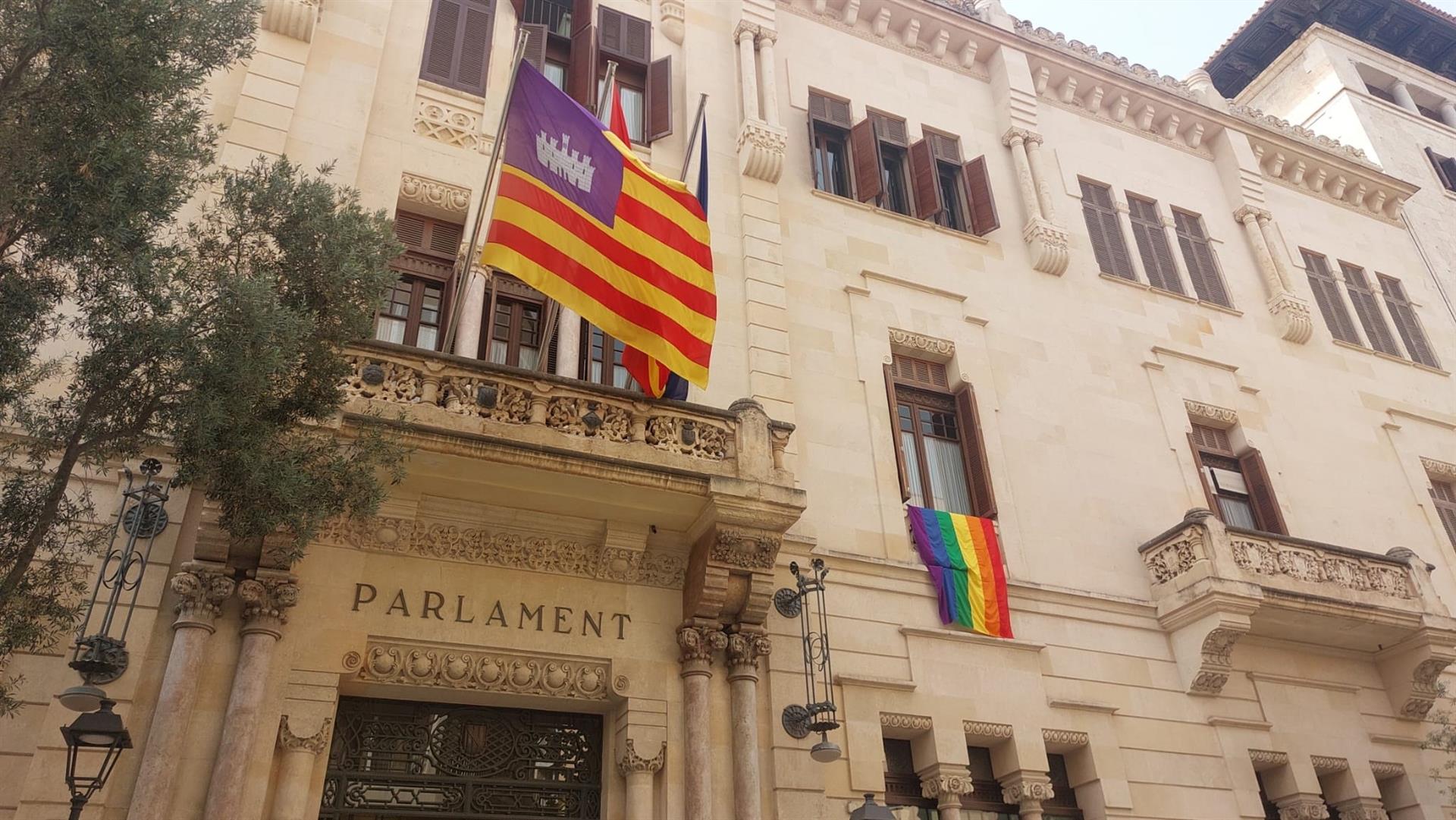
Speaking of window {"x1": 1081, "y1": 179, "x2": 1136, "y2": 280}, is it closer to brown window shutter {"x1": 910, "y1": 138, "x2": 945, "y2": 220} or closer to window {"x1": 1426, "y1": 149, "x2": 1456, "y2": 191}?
brown window shutter {"x1": 910, "y1": 138, "x2": 945, "y2": 220}

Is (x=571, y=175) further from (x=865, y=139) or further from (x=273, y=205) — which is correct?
(x=865, y=139)

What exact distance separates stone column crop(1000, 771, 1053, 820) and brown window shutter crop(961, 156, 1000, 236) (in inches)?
340

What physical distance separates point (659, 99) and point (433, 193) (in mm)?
3958

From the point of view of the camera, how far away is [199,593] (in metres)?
9.32

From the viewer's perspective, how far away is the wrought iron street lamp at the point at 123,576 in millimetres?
8617

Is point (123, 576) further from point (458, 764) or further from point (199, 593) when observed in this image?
point (458, 764)

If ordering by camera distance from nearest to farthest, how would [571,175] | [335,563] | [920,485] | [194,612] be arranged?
[194,612] < [335,563] < [571,175] < [920,485]

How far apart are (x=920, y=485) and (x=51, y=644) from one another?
10109 mm

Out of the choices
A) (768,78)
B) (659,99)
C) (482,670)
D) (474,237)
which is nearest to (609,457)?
(482,670)

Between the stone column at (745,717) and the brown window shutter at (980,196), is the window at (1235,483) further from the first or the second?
the stone column at (745,717)

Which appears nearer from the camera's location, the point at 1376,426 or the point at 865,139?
the point at 865,139

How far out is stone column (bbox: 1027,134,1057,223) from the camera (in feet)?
57.7

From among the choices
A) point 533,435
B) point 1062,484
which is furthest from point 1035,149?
point 533,435

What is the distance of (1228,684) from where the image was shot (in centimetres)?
1388
